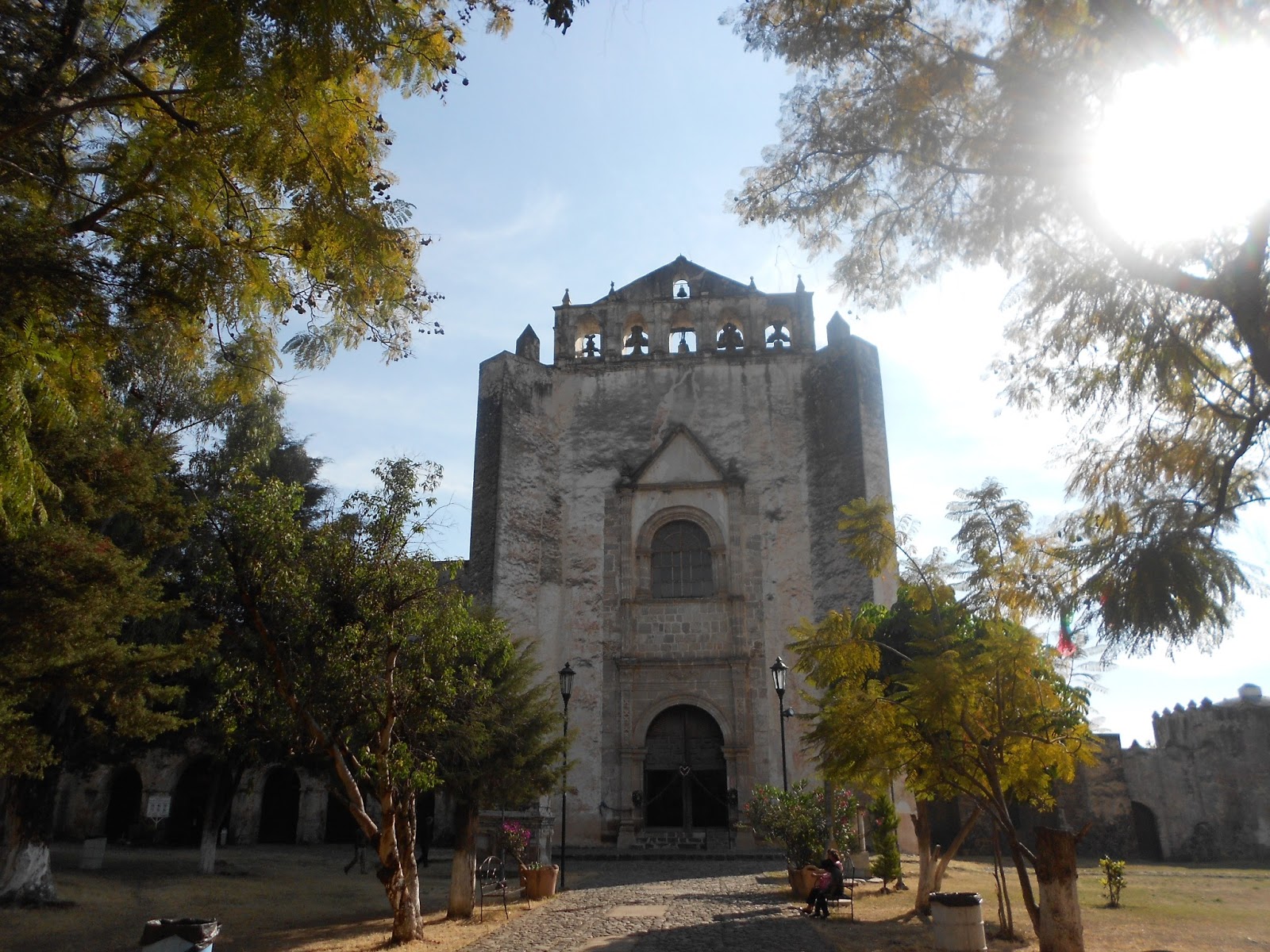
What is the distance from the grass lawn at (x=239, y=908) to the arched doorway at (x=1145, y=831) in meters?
17.3

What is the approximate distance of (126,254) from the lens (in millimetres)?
5812

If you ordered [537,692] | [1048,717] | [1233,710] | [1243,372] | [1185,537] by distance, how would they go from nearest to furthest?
1. [1185,537]
2. [1243,372]
3. [1048,717]
4. [537,692]
5. [1233,710]

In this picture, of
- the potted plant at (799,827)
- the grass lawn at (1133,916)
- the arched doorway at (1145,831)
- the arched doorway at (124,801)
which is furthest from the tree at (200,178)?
the arched doorway at (1145,831)

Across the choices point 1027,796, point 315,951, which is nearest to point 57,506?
point 315,951

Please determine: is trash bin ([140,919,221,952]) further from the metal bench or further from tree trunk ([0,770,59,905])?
tree trunk ([0,770,59,905])

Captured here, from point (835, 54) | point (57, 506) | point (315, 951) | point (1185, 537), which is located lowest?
point (315, 951)

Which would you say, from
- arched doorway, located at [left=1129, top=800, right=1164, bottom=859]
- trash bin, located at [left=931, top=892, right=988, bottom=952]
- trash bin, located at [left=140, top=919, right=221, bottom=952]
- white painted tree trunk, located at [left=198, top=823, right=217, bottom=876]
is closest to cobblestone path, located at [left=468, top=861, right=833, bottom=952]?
trash bin, located at [left=931, top=892, right=988, bottom=952]

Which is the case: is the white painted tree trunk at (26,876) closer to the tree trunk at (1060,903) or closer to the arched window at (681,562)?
the tree trunk at (1060,903)

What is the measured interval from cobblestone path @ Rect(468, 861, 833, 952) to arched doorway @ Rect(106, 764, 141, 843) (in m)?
15.0

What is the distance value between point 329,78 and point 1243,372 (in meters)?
6.66

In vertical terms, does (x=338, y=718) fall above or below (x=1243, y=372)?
below

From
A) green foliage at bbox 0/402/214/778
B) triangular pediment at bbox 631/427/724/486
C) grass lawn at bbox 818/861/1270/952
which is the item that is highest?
triangular pediment at bbox 631/427/724/486

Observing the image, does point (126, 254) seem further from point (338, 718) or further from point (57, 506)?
point (338, 718)

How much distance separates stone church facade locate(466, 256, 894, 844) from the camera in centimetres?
2055
